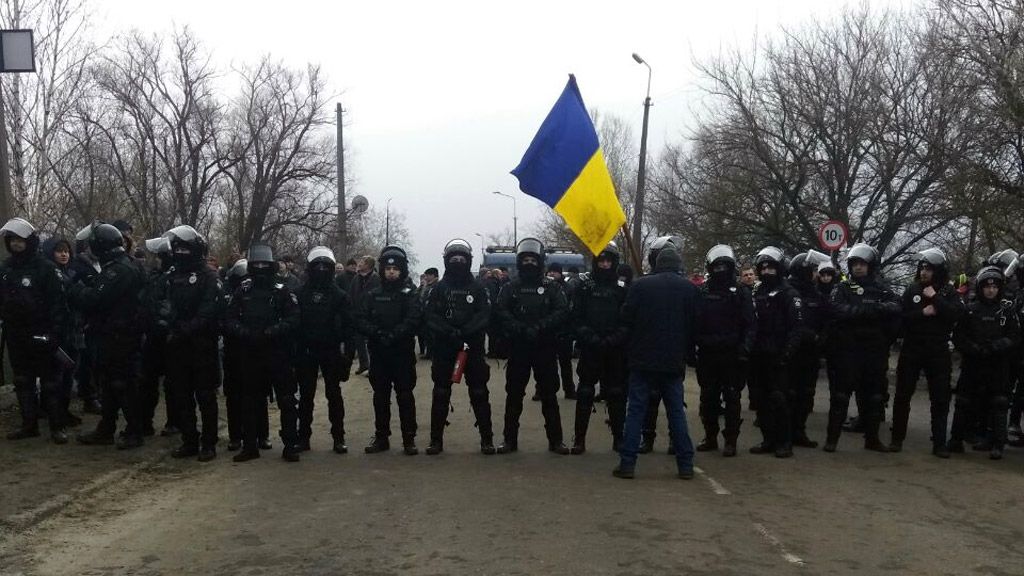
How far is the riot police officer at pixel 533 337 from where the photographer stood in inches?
396

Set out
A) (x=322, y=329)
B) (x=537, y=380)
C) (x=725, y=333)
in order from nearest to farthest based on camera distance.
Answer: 1. (x=725, y=333)
2. (x=322, y=329)
3. (x=537, y=380)

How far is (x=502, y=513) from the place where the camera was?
24.6ft

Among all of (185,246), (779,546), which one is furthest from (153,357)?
(779,546)

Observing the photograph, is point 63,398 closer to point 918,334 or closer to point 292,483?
point 292,483

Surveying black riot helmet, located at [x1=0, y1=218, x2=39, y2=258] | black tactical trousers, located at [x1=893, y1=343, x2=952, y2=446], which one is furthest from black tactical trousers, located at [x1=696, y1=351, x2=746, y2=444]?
black riot helmet, located at [x1=0, y1=218, x2=39, y2=258]

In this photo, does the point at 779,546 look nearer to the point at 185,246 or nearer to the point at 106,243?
the point at 185,246

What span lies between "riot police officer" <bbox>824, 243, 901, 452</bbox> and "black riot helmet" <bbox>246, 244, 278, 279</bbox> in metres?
5.71

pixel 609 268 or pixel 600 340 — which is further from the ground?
pixel 609 268

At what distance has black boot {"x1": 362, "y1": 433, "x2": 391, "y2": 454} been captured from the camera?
10.2 m

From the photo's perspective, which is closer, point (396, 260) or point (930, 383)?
point (396, 260)

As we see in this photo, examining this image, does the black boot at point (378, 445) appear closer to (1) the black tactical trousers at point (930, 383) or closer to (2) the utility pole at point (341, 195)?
(1) the black tactical trousers at point (930, 383)

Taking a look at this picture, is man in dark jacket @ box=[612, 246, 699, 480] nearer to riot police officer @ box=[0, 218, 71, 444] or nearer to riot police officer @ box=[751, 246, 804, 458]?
riot police officer @ box=[751, 246, 804, 458]

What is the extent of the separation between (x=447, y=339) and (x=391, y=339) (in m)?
0.55

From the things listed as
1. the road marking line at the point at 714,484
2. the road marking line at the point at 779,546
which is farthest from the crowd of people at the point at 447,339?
the road marking line at the point at 779,546
